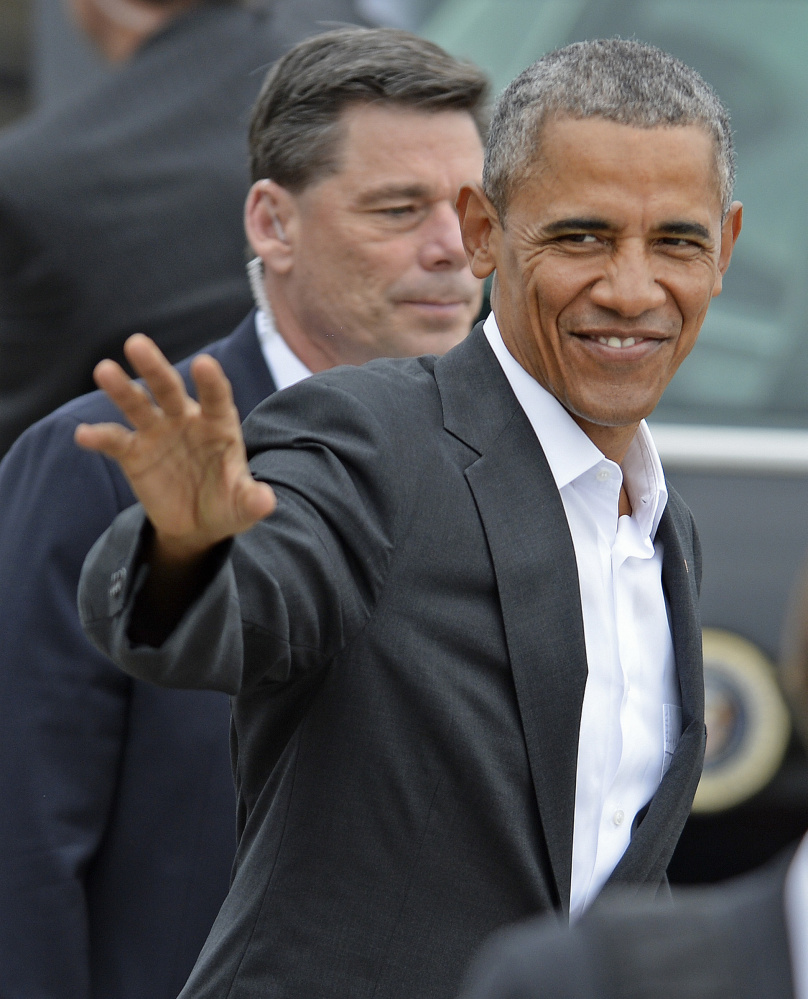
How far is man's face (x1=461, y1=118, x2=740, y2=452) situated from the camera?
5.53 ft

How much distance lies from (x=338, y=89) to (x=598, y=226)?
0.87 m

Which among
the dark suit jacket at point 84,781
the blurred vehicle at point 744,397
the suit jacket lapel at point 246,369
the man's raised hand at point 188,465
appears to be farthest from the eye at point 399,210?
the blurred vehicle at point 744,397

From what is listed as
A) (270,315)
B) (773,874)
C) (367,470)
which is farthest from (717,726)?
(773,874)

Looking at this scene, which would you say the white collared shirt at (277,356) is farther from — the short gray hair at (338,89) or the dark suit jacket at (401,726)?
the dark suit jacket at (401,726)

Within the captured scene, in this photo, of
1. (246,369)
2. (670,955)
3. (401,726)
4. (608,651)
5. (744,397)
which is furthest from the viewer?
(744,397)

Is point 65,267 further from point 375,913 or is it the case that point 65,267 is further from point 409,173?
point 375,913

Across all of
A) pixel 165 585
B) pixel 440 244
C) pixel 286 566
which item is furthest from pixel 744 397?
pixel 165 585

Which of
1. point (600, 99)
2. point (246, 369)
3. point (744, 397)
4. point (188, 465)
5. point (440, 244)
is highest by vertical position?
point (600, 99)

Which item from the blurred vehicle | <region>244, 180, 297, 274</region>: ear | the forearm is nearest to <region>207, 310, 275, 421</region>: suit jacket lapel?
<region>244, 180, 297, 274</region>: ear

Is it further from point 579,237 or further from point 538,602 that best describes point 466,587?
point 579,237

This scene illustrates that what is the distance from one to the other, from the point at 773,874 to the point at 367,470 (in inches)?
26.8

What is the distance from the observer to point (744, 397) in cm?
393

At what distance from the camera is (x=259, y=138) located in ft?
8.32

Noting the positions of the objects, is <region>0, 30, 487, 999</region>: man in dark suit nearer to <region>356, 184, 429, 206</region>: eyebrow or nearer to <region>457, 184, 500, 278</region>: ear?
<region>356, 184, 429, 206</region>: eyebrow
